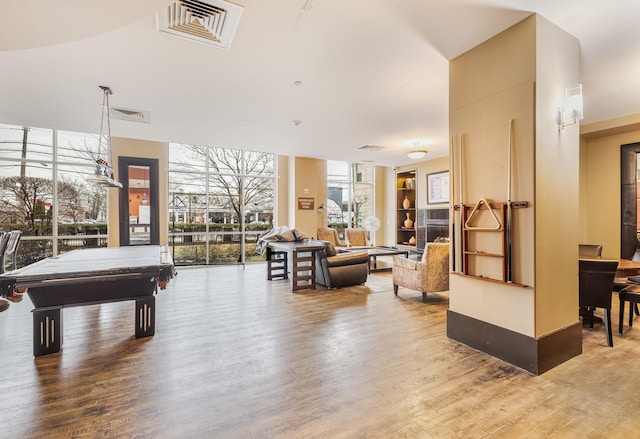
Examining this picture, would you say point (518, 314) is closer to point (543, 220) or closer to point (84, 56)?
Result: point (543, 220)

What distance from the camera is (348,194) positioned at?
9984 millimetres

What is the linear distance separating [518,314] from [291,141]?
205 inches

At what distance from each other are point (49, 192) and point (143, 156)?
6.41 feet

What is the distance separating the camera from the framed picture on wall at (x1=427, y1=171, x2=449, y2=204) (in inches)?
318

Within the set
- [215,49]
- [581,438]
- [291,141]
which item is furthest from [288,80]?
[581,438]

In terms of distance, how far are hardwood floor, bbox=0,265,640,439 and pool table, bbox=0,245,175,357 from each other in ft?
0.69

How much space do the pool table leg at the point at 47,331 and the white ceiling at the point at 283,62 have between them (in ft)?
7.29

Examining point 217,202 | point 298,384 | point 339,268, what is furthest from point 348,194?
point 298,384

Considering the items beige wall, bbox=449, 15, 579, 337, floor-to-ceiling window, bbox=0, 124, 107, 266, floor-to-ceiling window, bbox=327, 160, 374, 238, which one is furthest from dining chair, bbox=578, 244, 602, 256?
floor-to-ceiling window, bbox=0, 124, 107, 266

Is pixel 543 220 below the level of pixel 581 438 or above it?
above

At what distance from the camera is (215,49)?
295cm

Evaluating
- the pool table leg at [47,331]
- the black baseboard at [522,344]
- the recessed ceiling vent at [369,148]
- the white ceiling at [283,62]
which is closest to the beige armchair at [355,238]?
the recessed ceiling vent at [369,148]

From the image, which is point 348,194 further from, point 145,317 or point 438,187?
point 145,317

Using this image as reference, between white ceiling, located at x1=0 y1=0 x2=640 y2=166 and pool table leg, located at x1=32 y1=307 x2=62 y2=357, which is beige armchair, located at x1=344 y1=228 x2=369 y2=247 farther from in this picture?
pool table leg, located at x1=32 y1=307 x2=62 y2=357
